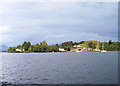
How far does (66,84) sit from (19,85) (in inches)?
320

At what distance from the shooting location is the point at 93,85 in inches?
1219

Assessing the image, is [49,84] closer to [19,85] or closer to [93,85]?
[19,85]

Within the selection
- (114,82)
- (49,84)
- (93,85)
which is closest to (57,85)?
(49,84)

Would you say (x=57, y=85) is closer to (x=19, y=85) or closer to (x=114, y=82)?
(x=19, y=85)

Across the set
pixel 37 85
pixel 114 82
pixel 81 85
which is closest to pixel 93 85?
pixel 81 85

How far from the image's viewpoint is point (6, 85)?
31.0 m

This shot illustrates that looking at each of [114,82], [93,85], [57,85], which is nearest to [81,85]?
[93,85]

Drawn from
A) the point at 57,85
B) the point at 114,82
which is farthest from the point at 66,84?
the point at 114,82

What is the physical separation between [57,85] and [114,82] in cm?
1042

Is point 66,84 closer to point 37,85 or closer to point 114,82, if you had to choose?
point 37,85

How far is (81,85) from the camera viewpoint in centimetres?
3108

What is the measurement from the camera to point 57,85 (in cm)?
3138

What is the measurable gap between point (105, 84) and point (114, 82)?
7.78 ft

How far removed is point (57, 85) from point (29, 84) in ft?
16.4
